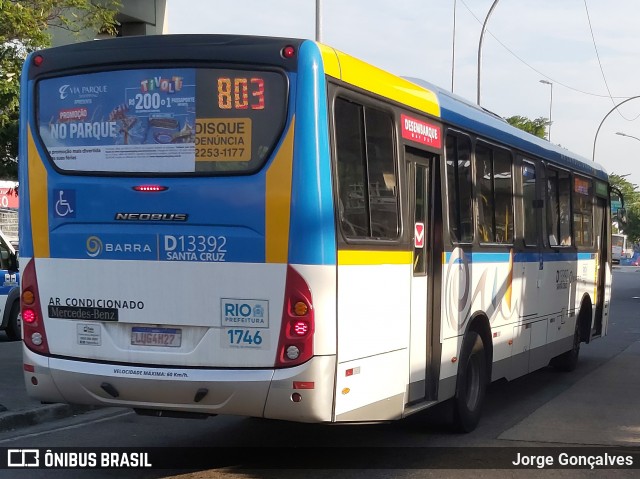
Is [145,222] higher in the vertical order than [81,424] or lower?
higher

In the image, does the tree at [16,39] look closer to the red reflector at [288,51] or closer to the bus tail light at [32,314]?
the bus tail light at [32,314]

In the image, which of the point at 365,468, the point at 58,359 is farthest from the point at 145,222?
the point at 365,468

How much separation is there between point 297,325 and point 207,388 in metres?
0.74

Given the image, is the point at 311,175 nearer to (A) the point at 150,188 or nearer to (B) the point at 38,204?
(A) the point at 150,188

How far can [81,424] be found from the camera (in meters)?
9.58

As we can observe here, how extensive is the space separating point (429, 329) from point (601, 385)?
551cm

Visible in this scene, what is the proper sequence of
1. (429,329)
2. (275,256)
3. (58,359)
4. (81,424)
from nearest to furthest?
(275,256)
(58,359)
(429,329)
(81,424)

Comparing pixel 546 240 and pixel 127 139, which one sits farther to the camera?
pixel 546 240

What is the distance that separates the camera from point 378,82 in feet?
24.1

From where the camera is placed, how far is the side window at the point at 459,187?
8711 millimetres

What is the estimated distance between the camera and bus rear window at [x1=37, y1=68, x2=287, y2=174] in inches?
256

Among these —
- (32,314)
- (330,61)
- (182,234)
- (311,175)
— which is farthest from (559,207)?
(32,314)

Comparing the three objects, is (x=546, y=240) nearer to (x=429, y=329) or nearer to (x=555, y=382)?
(x=555, y=382)

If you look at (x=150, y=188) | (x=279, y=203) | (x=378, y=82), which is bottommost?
(x=279, y=203)
